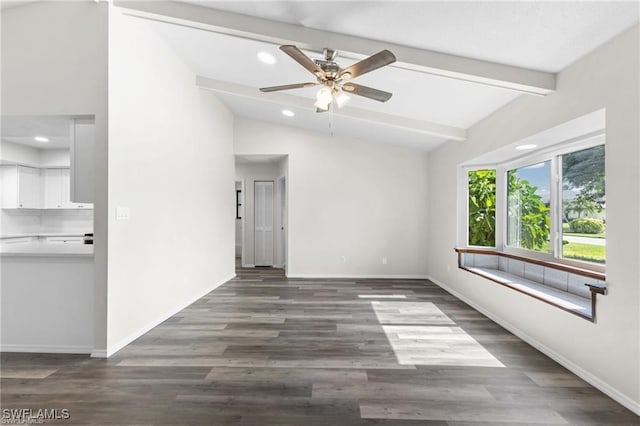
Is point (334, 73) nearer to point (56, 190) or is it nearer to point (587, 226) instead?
point (587, 226)

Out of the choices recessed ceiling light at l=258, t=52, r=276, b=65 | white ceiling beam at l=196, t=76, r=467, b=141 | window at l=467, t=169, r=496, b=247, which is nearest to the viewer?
recessed ceiling light at l=258, t=52, r=276, b=65

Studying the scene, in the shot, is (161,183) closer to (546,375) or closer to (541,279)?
(546,375)

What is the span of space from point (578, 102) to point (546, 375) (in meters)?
2.12

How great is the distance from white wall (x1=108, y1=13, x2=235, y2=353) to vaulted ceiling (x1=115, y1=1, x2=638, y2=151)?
1.13 feet

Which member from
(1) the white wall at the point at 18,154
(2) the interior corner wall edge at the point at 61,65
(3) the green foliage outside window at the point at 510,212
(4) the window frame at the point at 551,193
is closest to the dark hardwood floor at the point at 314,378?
(2) the interior corner wall edge at the point at 61,65

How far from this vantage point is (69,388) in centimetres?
213

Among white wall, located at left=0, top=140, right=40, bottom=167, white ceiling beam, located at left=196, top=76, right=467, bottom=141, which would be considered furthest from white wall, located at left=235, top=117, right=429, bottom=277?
white wall, located at left=0, top=140, right=40, bottom=167

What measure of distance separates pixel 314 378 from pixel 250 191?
552 centimetres

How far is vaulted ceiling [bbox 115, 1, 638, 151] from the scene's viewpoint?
1.99 meters

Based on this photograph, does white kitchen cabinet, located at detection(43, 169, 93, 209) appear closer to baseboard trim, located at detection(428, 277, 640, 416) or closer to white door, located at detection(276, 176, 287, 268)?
white door, located at detection(276, 176, 287, 268)

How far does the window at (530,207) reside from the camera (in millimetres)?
3570

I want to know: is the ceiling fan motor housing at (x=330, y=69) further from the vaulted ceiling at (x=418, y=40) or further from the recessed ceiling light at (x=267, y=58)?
the recessed ceiling light at (x=267, y=58)

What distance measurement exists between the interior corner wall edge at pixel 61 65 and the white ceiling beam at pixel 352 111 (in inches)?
68.6

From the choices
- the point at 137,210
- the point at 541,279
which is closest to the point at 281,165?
the point at 137,210
